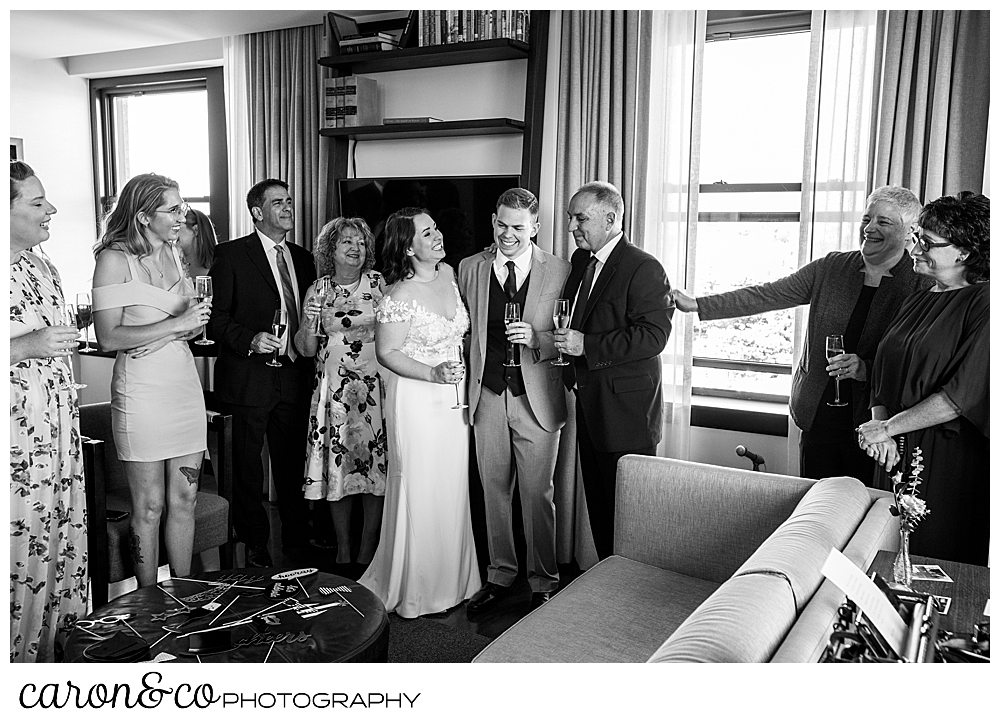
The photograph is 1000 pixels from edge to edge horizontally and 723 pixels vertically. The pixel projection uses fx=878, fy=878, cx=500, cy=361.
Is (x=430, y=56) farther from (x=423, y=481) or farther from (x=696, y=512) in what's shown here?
(x=696, y=512)

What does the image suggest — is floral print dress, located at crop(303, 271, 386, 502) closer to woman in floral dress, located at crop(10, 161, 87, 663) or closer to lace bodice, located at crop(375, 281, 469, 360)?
lace bodice, located at crop(375, 281, 469, 360)

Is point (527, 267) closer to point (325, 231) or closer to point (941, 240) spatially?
point (325, 231)

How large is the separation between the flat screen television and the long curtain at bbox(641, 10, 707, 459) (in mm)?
697

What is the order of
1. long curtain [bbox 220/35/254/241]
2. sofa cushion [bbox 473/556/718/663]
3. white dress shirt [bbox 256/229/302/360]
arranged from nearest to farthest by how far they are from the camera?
sofa cushion [bbox 473/556/718/663] → white dress shirt [bbox 256/229/302/360] → long curtain [bbox 220/35/254/241]

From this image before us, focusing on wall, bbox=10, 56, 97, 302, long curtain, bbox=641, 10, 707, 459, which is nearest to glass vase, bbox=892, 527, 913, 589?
long curtain, bbox=641, 10, 707, 459

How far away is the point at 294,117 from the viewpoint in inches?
197

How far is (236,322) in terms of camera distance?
3.92 meters

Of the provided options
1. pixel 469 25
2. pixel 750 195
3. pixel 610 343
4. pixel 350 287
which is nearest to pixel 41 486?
pixel 350 287

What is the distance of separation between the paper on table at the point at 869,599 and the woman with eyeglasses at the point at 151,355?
2234 mm

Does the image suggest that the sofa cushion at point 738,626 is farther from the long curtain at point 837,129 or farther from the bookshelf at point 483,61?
the bookshelf at point 483,61

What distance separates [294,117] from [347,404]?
201 cm

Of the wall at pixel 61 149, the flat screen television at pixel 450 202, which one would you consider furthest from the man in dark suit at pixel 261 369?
the wall at pixel 61 149

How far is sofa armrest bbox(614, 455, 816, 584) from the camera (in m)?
2.74

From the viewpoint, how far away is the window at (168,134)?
Result: 567 cm
